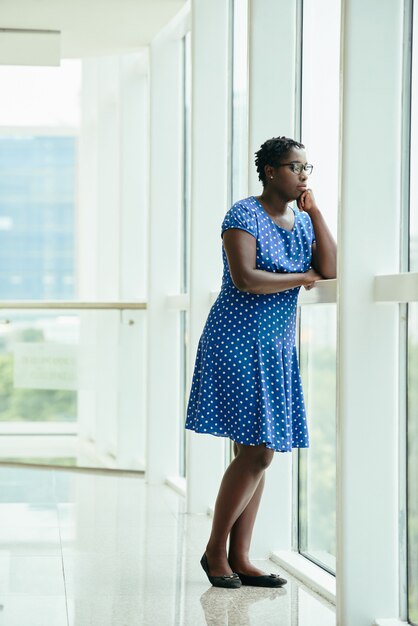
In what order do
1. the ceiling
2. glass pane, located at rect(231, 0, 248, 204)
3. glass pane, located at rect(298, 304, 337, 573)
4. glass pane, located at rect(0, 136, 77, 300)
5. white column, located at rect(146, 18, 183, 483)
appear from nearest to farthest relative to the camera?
1. glass pane, located at rect(298, 304, 337, 573)
2. glass pane, located at rect(231, 0, 248, 204)
3. the ceiling
4. white column, located at rect(146, 18, 183, 483)
5. glass pane, located at rect(0, 136, 77, 300)

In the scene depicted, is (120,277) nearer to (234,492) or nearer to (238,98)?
(238,98)

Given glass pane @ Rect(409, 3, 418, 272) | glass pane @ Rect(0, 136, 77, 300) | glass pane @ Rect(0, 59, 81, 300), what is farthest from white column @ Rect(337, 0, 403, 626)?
glass pane @ Rect(0, 136, 77, 300)

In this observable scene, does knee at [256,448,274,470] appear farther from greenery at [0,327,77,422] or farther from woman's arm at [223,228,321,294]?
greenery at [0,327,77,422]

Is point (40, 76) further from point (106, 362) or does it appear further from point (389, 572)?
point (389, 572)

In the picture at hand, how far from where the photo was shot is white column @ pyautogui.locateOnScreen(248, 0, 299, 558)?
13.3 feet

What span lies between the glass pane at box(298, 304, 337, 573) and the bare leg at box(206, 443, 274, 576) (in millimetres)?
381

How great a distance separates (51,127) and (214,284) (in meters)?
5.23

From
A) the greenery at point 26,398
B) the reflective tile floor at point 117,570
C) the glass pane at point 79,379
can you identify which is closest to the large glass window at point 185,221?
the glass pane at point 79,379

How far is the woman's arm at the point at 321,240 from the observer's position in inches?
135

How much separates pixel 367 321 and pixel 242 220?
23.3 inches

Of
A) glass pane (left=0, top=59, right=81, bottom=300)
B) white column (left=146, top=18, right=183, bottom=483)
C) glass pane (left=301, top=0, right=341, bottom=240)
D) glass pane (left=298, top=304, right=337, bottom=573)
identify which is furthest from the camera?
glass pane (left=0, top=59, right=81, bottom=300)

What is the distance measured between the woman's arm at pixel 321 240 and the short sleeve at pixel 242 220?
0.18 m

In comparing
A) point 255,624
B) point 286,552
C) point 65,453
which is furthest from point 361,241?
point 65,453

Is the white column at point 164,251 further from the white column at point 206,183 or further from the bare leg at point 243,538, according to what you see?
the bare leg at point 243,538
